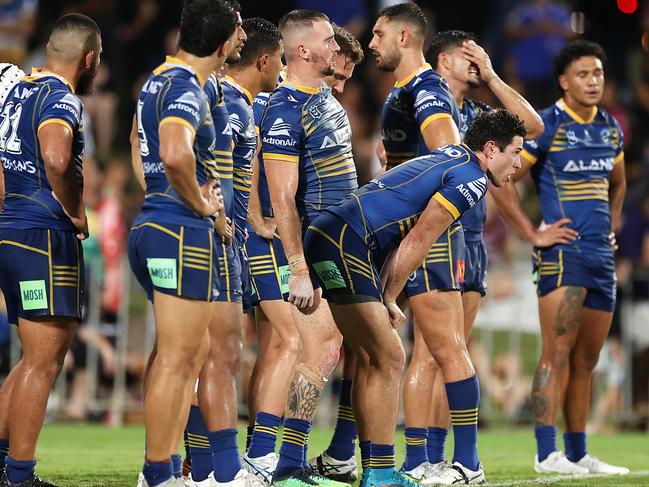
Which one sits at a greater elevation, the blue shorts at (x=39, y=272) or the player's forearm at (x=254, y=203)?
the player's forearm at (x=254, y=203)

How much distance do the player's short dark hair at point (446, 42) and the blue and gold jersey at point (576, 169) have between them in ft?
3.60

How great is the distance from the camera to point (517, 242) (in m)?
16.5

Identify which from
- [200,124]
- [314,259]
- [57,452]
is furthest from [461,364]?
[57,452]

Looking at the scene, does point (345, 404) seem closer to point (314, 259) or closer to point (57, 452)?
point (314, 259)

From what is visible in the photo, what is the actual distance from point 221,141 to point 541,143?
3872 mm

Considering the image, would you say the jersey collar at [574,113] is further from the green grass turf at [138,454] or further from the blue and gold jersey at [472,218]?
the green grass turf at [138,454]

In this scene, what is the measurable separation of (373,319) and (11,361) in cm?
790

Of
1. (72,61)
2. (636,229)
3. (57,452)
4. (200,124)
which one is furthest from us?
(636,229)

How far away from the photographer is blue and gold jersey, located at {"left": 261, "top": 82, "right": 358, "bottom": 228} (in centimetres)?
747

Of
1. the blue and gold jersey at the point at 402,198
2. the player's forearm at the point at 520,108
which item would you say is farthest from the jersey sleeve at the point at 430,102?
the blue and gold jersey at the point at 402,198

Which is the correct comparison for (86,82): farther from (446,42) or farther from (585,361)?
(585,361)

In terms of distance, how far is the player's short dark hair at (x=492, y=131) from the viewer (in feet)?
24.1

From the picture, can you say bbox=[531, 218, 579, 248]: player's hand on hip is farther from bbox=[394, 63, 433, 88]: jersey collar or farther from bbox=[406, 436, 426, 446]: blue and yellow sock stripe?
bbox=[406, 436, 426, 446]: blue and yellow sock stripe

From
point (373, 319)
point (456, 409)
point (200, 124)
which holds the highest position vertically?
point (200, 124)
